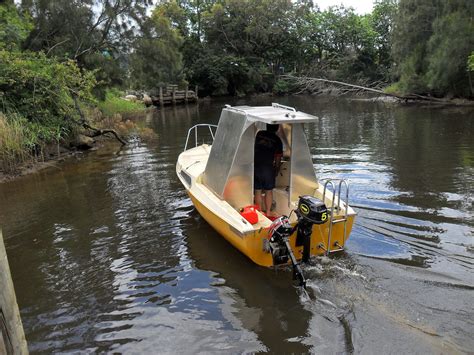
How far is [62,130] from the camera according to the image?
14047 millimetres

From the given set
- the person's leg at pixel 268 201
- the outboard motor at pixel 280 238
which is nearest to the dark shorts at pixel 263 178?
the person's leg at pixel 268 201

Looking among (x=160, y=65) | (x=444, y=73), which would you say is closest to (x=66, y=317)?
(x=160, y=65)

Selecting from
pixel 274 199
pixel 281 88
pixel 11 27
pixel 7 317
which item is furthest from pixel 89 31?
pixel 281 88

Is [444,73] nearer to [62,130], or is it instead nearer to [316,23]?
[62,130]

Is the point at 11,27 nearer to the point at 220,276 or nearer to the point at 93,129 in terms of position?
the point at 93,129

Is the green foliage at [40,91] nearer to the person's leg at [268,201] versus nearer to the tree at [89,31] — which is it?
the tree at [89,31]

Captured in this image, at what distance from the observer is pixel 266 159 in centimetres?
668

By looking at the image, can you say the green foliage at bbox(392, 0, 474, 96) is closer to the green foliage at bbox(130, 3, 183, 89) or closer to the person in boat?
the green foliage at bbox(130, 3, 183, 89)

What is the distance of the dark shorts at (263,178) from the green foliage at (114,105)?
16.6m

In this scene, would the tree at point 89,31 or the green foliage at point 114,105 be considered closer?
the tree at point 89,31

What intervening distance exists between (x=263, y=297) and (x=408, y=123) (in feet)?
57.0

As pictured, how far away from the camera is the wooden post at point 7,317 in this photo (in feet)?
8.75

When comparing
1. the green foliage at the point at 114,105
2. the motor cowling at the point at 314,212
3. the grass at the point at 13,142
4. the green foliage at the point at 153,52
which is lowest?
the motor cowling at the point at 314,212

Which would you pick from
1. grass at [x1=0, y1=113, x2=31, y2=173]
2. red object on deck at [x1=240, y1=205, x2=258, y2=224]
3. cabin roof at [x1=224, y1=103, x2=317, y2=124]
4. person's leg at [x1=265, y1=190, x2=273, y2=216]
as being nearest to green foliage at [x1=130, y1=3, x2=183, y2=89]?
grass at [x1=0, y1=113, x2=31, y2=173]
